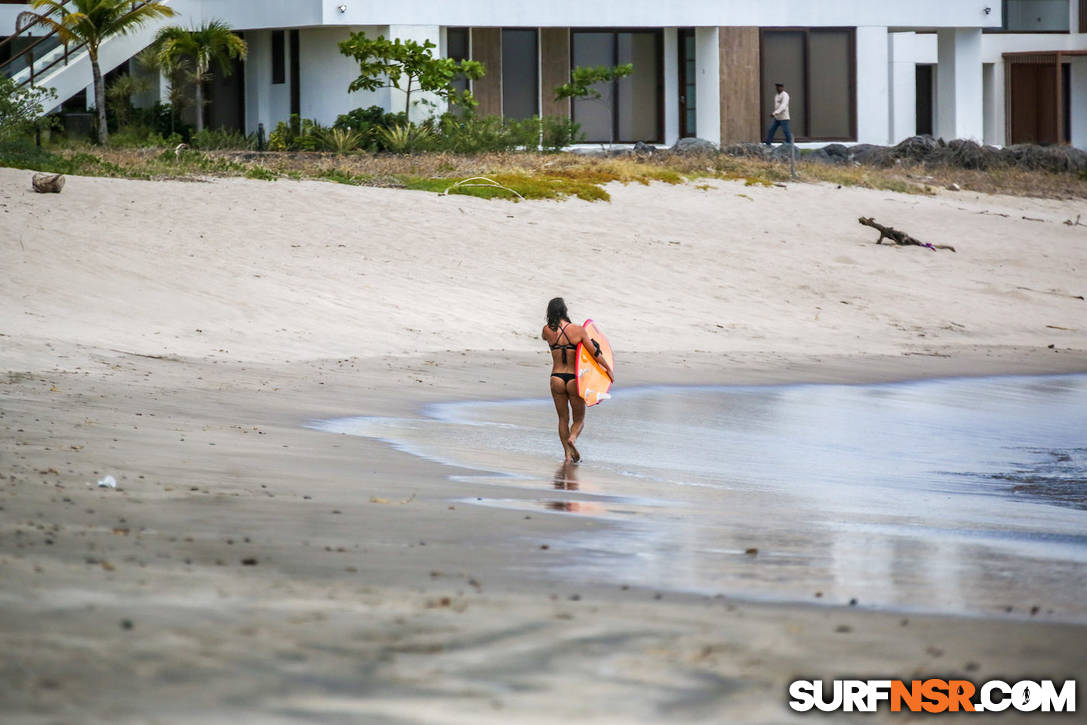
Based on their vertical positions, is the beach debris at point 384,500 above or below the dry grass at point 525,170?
below

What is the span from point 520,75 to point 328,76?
4405 mm

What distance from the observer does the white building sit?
96.7 feet

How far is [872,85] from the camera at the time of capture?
3325cm

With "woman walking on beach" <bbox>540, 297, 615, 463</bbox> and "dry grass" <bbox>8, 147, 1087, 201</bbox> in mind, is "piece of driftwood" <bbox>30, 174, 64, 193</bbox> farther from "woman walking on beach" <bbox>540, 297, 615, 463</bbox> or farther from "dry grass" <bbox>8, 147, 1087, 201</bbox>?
"woman walking on beach" <bbox>540, 297, 615, 463</bbox>

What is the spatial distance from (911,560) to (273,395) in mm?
6629

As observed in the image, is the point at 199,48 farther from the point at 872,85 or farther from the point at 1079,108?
the point at 1079,108

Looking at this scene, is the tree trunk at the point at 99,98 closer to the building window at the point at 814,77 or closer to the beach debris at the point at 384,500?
the building window at the point at 814,77

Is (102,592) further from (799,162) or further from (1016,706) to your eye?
(799,162)

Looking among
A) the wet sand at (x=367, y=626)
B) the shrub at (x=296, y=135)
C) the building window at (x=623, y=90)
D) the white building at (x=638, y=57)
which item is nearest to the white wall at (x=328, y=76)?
the white building at (x=638, y=57)

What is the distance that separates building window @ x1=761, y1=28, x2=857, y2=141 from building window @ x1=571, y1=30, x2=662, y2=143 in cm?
253

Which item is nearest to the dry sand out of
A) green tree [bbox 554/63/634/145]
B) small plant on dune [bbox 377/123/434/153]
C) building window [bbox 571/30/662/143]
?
small plant on dune [bbox 377/123/434/153]

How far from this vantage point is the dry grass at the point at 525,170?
22562mm

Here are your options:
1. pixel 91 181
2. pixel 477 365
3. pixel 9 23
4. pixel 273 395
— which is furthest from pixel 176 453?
pixel 9 23

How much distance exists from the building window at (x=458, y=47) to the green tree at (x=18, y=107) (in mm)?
8328
